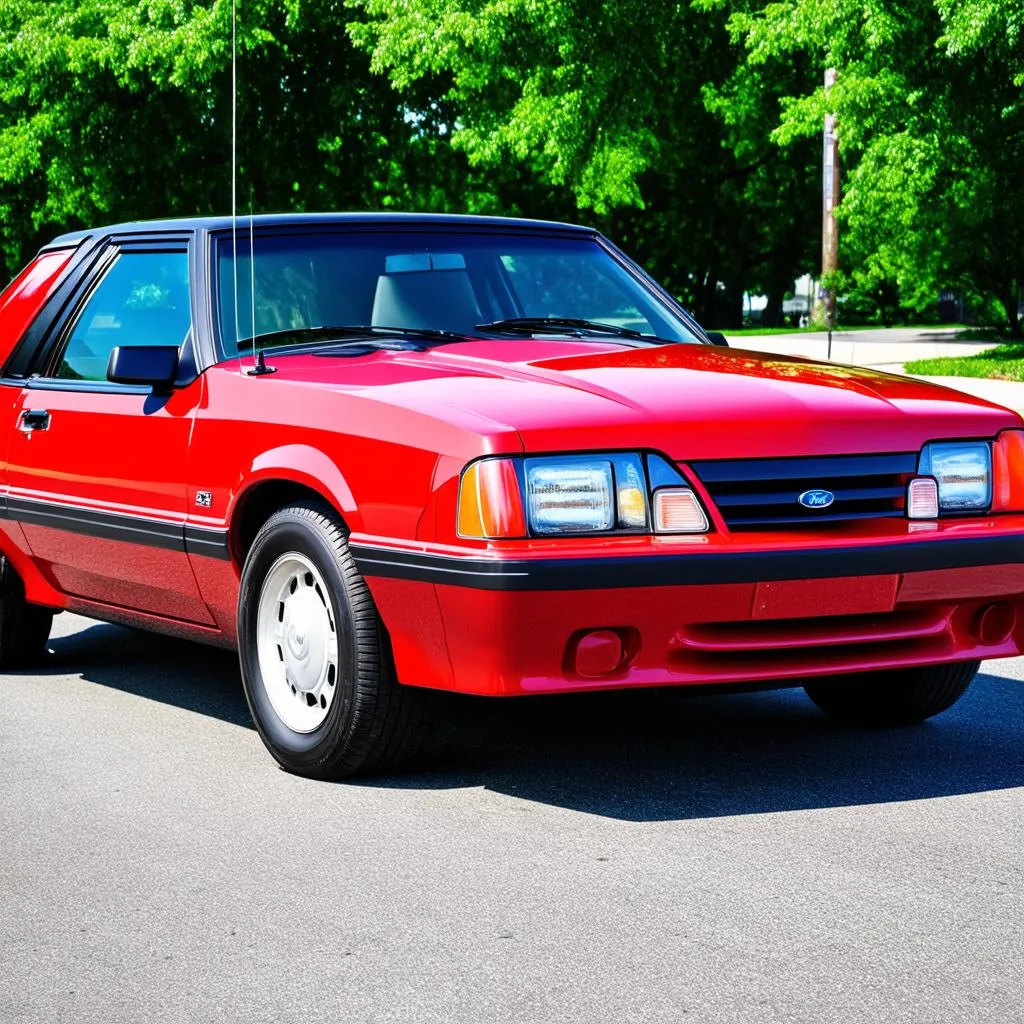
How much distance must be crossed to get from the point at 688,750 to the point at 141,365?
81.1 inches

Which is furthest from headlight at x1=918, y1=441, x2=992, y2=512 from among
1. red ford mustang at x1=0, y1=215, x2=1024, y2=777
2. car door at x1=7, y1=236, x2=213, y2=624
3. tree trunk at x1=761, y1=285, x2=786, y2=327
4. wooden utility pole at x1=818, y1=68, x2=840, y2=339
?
tree trunk at x1=761, y1=285, x2=786, y2=327

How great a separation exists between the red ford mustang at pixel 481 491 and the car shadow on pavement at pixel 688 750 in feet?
0.74

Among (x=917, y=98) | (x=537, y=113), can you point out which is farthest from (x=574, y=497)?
(x=537, y=113)

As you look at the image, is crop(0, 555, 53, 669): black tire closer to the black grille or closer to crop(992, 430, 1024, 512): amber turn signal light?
the black grille

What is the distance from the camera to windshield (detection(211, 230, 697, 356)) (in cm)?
606

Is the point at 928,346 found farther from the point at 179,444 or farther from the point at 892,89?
the point at 179,444

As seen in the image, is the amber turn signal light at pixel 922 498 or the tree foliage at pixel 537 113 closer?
the amber turn signal light at pixel 922 498

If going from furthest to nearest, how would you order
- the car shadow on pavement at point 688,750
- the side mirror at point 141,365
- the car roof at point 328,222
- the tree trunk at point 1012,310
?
the tree trunk at point 1012,310, the car roof at point 328,222, the side mirror at point 141,365, the car shadow on pavement at point 688,750

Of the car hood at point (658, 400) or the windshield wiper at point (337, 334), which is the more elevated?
the windshield wiper at point (337, 334)

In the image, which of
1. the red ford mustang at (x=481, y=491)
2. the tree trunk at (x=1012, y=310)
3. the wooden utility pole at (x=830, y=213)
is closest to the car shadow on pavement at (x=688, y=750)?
the red ford mustang at (x=481, y=491)

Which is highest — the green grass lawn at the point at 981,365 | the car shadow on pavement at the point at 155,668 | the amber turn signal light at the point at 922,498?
the amber turn signal light at the point at 922,498

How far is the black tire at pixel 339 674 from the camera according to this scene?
505cm

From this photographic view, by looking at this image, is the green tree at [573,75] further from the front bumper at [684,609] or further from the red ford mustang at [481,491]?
the front bumper at [684,609]

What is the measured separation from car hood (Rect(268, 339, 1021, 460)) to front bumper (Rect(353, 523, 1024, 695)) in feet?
0.95
